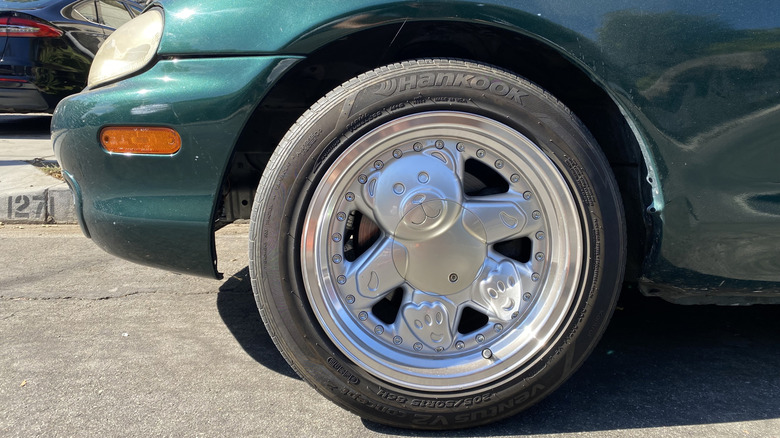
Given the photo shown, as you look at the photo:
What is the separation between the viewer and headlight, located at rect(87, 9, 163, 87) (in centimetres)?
160

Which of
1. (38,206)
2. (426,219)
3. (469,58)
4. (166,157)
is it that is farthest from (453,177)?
(38,206)

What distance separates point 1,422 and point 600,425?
159 cm

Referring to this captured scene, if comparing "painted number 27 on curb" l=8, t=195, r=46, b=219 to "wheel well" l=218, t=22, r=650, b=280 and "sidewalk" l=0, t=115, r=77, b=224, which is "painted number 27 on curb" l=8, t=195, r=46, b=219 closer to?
"sidewalk" l=0, t=115, r=77, b=224

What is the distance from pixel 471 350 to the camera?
158cm

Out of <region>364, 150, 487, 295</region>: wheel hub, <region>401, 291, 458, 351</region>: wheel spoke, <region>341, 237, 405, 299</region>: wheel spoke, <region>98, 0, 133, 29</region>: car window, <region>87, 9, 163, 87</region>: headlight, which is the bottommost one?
<region>401, 291, 458, 351</region>: wheel spoke

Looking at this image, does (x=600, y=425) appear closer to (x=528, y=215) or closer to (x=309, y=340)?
(x=528, y=215)

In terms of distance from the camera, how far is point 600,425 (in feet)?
5.19

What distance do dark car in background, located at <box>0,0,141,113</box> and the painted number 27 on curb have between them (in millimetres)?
2236

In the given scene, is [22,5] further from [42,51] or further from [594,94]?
[594,94]

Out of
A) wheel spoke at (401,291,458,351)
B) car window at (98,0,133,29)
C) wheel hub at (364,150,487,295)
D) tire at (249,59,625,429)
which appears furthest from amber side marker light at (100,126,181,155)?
car window at (98,0,133,29)

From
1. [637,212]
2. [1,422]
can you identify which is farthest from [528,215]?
[1,422]

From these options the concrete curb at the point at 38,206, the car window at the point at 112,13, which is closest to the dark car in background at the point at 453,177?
the concrete curb at the point at 38,206

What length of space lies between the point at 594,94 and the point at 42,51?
18.1 feet

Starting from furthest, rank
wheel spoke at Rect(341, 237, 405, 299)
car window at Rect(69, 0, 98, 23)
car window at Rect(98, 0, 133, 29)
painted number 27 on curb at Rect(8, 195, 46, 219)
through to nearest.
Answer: car window at Rect(98, 0, 133, 29), car window at Rect(69, 0, 98, 23), painted number 27 on curb at Rect(8, 195, 46, 219), wheel spoke at Rect(341, 237, 405, 299)
